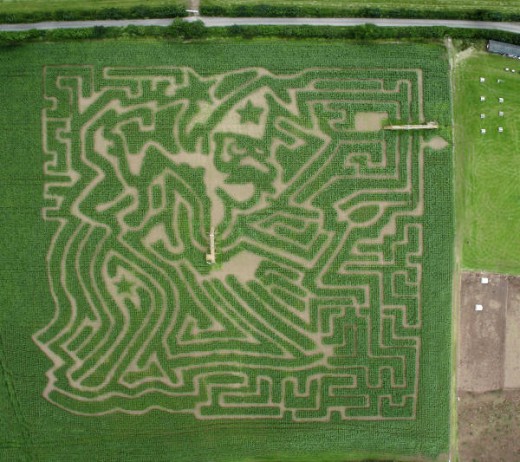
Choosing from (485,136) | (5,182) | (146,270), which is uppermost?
(485,136)

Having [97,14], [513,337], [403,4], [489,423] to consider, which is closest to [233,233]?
[97,14]

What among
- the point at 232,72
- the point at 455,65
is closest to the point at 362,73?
the point at 455,65

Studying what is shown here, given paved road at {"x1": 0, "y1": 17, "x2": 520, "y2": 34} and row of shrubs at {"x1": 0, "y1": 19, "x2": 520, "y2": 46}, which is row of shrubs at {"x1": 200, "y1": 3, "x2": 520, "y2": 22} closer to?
paved road at {"x1": 0, "y1": 17, "x2": 520, "y2": 34}

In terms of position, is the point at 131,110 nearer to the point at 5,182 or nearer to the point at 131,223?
the point at 131,223

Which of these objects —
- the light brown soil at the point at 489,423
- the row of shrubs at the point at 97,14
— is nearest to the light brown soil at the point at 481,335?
the light brown soil at the point at 489,423

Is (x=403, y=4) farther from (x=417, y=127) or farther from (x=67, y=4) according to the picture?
(x=67, y=4)
